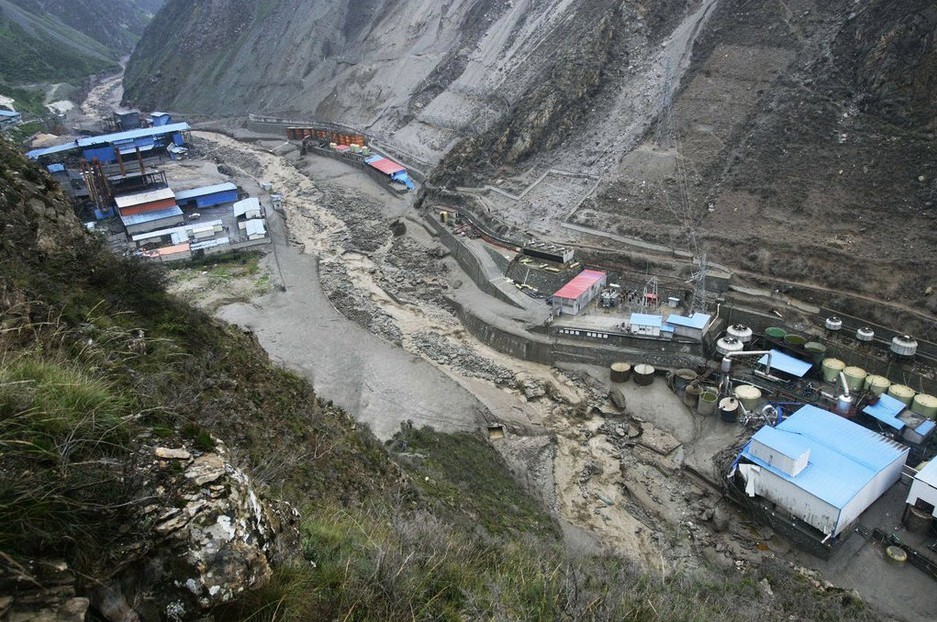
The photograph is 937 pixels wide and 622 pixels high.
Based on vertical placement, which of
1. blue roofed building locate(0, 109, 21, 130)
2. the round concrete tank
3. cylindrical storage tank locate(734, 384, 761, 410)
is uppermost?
blue roofed building locate(0, 109, 21, 130)

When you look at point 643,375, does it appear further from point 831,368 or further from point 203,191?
point 203,191

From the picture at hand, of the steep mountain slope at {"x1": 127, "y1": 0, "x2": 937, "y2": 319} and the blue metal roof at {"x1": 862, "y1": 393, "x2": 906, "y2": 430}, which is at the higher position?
the steep mountain slope at {"x1": 127, "y1": 0, "x2": 937, "y2": 319}

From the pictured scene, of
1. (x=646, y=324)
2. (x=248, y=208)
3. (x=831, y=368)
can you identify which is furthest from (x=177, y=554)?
(x=248, y=208)

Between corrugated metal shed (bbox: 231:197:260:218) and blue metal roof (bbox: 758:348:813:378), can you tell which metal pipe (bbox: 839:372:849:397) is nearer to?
blue metal roof (bbox: 758:348:813:378)

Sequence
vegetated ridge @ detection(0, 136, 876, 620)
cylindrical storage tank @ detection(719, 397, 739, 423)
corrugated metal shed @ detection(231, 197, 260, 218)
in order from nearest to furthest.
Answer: vegetated ridge @ detection(0, 136, 876, 620) → cylindrical storage tank @ detection(719, 397, 739, 423) → corrugated metal shed @ detection(231, 197, 260, 218)

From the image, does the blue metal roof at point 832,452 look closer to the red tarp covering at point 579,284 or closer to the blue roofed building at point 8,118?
the red tarp covering at point 579,284

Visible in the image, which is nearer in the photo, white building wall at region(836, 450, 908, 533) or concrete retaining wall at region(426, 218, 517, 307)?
white building wall at region(836, 450, 908, 533)

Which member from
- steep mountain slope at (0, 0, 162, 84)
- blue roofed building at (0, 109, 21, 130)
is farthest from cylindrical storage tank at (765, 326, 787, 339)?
steep mountain slope at (0, 0, 162, 84)
